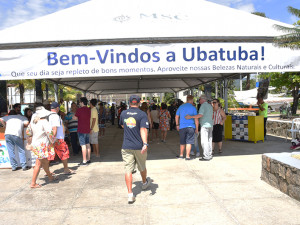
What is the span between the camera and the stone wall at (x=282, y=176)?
3938mm

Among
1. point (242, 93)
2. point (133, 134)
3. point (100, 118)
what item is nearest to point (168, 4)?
point (133, 134)

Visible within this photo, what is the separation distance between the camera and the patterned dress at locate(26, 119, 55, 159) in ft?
15.9

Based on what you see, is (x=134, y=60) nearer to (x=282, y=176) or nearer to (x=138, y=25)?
(x=138, y=25)

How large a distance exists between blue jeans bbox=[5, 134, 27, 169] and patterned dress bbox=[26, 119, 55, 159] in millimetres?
1504

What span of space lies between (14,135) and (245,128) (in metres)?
7.55

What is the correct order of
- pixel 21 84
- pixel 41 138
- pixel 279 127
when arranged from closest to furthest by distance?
pixel 41 138
pixel 279 127
pixel 21 84

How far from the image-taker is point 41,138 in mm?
4914

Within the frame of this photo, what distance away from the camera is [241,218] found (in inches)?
135

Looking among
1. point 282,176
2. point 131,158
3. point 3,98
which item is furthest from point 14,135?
point 282,176

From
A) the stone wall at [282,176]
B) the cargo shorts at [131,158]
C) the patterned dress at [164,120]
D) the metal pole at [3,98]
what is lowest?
the stone wall at [282,176]

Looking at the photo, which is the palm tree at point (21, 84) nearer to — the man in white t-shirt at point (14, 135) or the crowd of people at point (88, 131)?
the crowd of people at point (88, 131)

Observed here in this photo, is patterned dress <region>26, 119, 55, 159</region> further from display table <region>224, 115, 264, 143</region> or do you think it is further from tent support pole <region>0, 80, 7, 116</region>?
display table <region>224, 115, 264, 143</region>

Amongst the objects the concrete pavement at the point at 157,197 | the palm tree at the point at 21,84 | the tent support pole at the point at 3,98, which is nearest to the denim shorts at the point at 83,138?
the concrete pavement at the point at 157,197

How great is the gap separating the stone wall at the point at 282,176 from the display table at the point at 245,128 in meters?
4.49
